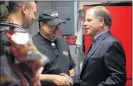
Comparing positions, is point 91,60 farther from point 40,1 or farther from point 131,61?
point 131,61

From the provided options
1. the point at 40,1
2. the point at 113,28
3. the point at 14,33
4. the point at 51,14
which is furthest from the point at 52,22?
the point at 113,28

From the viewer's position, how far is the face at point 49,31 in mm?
1772

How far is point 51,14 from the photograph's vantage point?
175cm

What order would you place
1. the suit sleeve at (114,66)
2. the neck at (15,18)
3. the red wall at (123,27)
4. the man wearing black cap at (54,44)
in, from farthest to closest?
1. the red wall at (123,27)
2. the man wearing black cap at (54,44)
3. the suit sleeve at (114,66)
4. the neck at (15,18)

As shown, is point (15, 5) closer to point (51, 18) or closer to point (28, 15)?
point (28, 15)

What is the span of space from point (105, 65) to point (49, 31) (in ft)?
1.48

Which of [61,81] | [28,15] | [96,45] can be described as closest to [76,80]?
[61,81]

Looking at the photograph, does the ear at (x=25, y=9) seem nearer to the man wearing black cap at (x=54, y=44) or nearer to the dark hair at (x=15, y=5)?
the dark hair at (x=15, y=5)

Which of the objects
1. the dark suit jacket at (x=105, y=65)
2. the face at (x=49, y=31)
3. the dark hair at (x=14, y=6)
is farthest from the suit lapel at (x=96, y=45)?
the dark hair at (x=14, y=6)

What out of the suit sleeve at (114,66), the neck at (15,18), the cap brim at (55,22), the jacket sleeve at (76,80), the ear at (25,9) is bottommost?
the jacket sleeve at (76,80)

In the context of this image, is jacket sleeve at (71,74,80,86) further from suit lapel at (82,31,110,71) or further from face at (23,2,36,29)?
face at (23,2,36,29)

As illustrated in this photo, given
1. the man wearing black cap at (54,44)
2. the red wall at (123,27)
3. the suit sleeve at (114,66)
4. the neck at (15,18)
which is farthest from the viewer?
the red wall at (123,27)

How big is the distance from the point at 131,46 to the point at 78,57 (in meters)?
0.50

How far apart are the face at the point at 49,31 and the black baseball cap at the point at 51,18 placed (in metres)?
0.03
